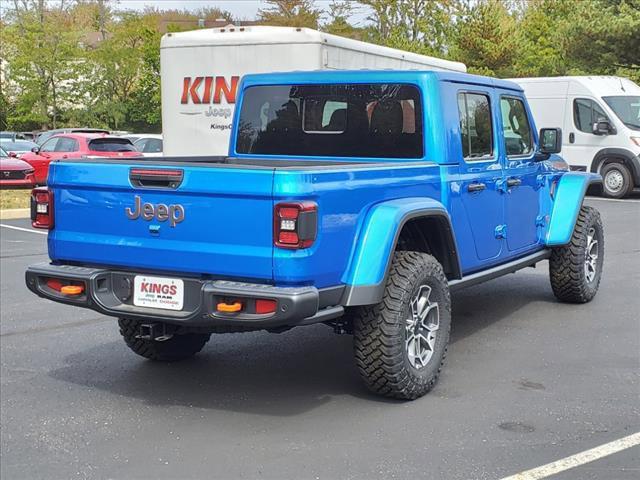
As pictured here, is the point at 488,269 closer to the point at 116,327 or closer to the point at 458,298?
the point at 458,298

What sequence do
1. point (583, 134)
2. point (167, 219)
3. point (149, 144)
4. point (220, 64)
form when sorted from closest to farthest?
1. point (167, 219)
2. point (220, 64)
3. point (583, 134)
4. point (149, 144)

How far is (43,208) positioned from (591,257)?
16.1 ft

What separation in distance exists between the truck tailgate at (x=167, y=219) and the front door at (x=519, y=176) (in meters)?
2.56

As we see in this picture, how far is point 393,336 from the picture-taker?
15.2ft

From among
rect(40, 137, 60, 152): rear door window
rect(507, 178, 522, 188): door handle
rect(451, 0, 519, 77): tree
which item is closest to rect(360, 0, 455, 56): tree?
rect(451, 0, 519, 77): tree

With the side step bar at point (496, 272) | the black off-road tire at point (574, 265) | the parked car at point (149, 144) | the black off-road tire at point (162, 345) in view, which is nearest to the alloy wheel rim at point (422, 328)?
the side step bar at point (496, 272)

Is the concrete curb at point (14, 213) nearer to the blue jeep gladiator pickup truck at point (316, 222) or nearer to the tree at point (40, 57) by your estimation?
the blue jeep gladiator pickup truck at point (316, 222)

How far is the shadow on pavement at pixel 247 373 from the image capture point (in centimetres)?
497

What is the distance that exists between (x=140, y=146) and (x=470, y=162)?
16.2 meters

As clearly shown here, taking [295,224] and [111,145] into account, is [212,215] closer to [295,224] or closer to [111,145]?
[295,224]

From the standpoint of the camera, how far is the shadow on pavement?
4.97 meters

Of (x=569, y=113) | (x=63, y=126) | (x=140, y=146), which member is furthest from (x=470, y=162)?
(x=63, y=126)

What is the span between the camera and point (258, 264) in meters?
4.22

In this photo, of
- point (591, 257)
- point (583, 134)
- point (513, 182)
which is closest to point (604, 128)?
point (583, 134)
